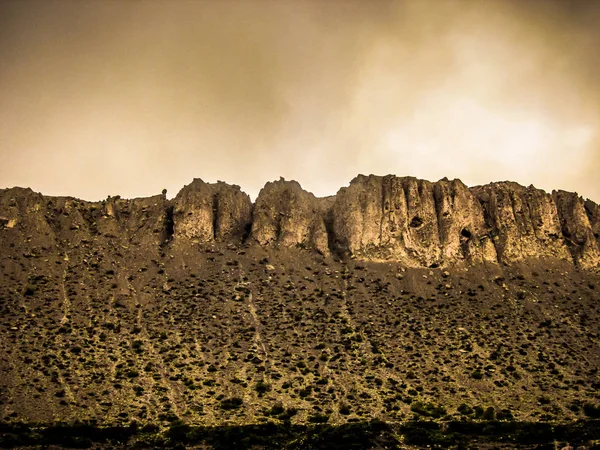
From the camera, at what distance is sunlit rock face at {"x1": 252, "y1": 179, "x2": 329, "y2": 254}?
100 m

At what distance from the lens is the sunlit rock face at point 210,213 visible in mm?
99562

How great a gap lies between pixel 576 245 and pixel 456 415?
179 ft

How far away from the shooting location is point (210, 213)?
10262 cm

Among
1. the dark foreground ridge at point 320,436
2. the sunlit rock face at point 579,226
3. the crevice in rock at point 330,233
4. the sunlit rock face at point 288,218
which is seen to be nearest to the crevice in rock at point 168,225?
the sunlit rock face at point 288,218

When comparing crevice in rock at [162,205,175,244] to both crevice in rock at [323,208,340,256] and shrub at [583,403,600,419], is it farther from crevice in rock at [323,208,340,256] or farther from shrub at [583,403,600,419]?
shrub at [583,403,600,419]

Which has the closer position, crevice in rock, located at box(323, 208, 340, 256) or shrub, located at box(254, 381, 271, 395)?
shrub, located at box(254, 381, 271, 395)

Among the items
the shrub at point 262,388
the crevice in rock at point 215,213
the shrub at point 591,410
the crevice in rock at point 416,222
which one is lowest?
the shrub at point 591,410

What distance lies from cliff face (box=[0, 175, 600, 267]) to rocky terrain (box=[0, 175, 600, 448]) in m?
0.35

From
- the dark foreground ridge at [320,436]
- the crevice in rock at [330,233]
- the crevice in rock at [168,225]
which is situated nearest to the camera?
the dark foreground ridge at [320,436]

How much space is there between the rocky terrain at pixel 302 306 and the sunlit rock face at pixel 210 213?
0.34 m

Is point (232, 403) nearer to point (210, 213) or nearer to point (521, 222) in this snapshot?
point (210, 213)

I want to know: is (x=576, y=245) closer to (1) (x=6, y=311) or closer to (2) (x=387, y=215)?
(2) (x=387, y=215)

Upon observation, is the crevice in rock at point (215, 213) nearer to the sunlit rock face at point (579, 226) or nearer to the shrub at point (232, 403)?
the shrub at point (232, 403)

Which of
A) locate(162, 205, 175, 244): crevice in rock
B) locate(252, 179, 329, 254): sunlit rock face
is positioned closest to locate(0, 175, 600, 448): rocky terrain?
locate(252, 179, 329, 254): sunlit rock face
